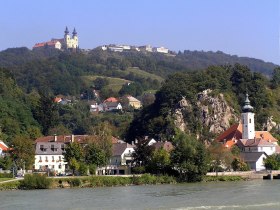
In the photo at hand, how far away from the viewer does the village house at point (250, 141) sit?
8542 centimetres

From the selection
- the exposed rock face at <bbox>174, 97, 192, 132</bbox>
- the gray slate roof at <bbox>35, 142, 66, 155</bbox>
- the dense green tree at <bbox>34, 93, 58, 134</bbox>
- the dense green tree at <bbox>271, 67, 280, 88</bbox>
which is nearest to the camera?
the gray slate roof at <bbox>35, 142, 66, 155</bbox>

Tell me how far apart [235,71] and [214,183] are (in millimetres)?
53747

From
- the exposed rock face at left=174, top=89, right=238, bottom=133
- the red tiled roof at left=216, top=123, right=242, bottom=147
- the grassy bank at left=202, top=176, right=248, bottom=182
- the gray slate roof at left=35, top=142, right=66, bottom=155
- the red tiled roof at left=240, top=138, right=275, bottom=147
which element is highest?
the exposed rock face at left=174, top=89, right=238, bottom=133

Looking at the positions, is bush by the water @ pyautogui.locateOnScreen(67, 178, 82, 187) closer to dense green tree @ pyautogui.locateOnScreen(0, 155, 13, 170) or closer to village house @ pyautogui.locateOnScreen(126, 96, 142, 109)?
dense green tree @ pyautogui.locateOnScreen(0, 155, 13, 170)

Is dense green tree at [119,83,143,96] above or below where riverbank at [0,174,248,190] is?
above

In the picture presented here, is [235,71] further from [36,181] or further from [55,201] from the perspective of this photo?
[55,201]

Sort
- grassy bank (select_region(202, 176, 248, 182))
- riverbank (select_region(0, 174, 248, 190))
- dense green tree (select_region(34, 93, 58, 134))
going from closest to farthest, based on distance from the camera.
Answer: riverbank (select_region(0, 174, 248, 190)) < grassy bank (select_region(202, 176, 248, 182)) < dense green tree (select_region(34, 93, 58, 134))

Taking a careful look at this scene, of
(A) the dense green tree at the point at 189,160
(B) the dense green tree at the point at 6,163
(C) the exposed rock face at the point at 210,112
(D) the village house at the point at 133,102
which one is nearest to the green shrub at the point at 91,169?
(A) the dense green tree at the point at 189,160

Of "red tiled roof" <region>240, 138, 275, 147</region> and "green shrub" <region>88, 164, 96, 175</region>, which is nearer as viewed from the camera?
"green shrub" <region>88, 164, 96, 175</region>

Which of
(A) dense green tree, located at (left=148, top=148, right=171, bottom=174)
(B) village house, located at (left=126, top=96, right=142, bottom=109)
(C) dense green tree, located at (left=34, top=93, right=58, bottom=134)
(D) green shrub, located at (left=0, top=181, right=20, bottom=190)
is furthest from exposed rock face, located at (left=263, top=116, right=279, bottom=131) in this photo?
(B) village house, located at (left=126, top=96, right=142, bottom=109)

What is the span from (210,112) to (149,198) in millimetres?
56502

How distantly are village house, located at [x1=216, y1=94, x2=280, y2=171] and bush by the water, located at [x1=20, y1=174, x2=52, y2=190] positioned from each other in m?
30.5

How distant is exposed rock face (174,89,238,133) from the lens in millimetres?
103750

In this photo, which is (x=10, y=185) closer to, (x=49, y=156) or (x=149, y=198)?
(x=149, y=198)
